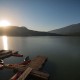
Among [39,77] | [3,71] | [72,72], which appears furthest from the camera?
[72,72]

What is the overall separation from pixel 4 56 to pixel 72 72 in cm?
1711

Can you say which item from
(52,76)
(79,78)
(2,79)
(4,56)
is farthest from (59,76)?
(4,56)

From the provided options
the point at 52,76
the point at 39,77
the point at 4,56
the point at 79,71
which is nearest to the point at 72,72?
the point at 79,71

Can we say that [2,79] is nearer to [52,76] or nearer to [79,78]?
[52,76]

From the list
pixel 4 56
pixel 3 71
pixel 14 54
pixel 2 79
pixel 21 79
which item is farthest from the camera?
pixel 14 54

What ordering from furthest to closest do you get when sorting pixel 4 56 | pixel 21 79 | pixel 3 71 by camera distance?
pixel 4 56 < pixel 3 71 < pixel 21 79

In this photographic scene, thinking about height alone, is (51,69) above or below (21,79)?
below

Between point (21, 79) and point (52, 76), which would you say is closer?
point (21, 79)

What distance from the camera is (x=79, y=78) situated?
21.0 metres

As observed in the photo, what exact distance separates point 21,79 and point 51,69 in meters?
10.9

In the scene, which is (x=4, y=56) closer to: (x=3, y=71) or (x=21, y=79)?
(x=3, y=71)

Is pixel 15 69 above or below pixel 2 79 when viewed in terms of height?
above

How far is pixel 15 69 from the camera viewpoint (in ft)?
65.3

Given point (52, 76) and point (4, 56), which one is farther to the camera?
point (4, 56)
